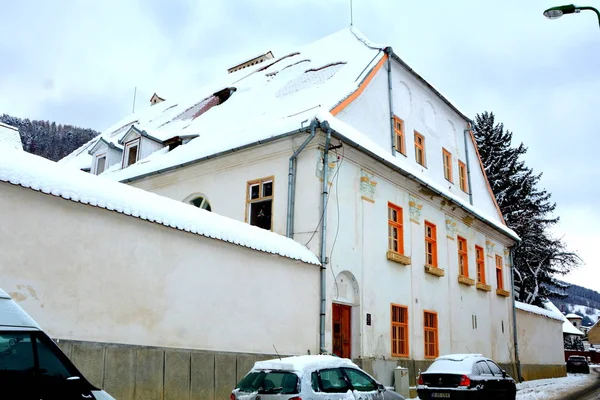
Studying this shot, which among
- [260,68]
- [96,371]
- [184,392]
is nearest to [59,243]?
[96,371]

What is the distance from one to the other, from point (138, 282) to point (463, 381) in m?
8.01

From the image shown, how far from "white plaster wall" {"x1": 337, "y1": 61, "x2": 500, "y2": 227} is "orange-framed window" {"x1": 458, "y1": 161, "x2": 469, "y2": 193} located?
0.91 feet

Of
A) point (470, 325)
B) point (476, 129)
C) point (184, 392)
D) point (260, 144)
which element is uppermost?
point (476, 129)

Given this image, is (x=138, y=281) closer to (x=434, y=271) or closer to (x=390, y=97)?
(x=434, y=271)

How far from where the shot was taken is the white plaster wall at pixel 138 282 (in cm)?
909

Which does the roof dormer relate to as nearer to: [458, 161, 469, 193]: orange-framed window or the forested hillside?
[458, 161, 469, 193]: orange-framed window

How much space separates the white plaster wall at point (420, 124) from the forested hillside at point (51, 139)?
3289 cm

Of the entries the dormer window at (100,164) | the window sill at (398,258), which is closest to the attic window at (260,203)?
the window sill at (398,258)

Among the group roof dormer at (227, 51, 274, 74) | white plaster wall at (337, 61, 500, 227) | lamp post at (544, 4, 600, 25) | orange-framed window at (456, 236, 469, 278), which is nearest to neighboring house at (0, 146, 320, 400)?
white plaster wall at (337, 61, 500, 227)

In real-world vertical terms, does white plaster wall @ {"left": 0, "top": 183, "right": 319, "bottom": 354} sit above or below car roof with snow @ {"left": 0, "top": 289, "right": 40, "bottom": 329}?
above

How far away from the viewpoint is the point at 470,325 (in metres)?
22.9

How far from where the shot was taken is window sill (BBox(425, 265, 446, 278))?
19875 mm

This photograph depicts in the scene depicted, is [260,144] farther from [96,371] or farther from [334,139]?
[96,371]

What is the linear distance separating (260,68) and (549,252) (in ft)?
81.8
